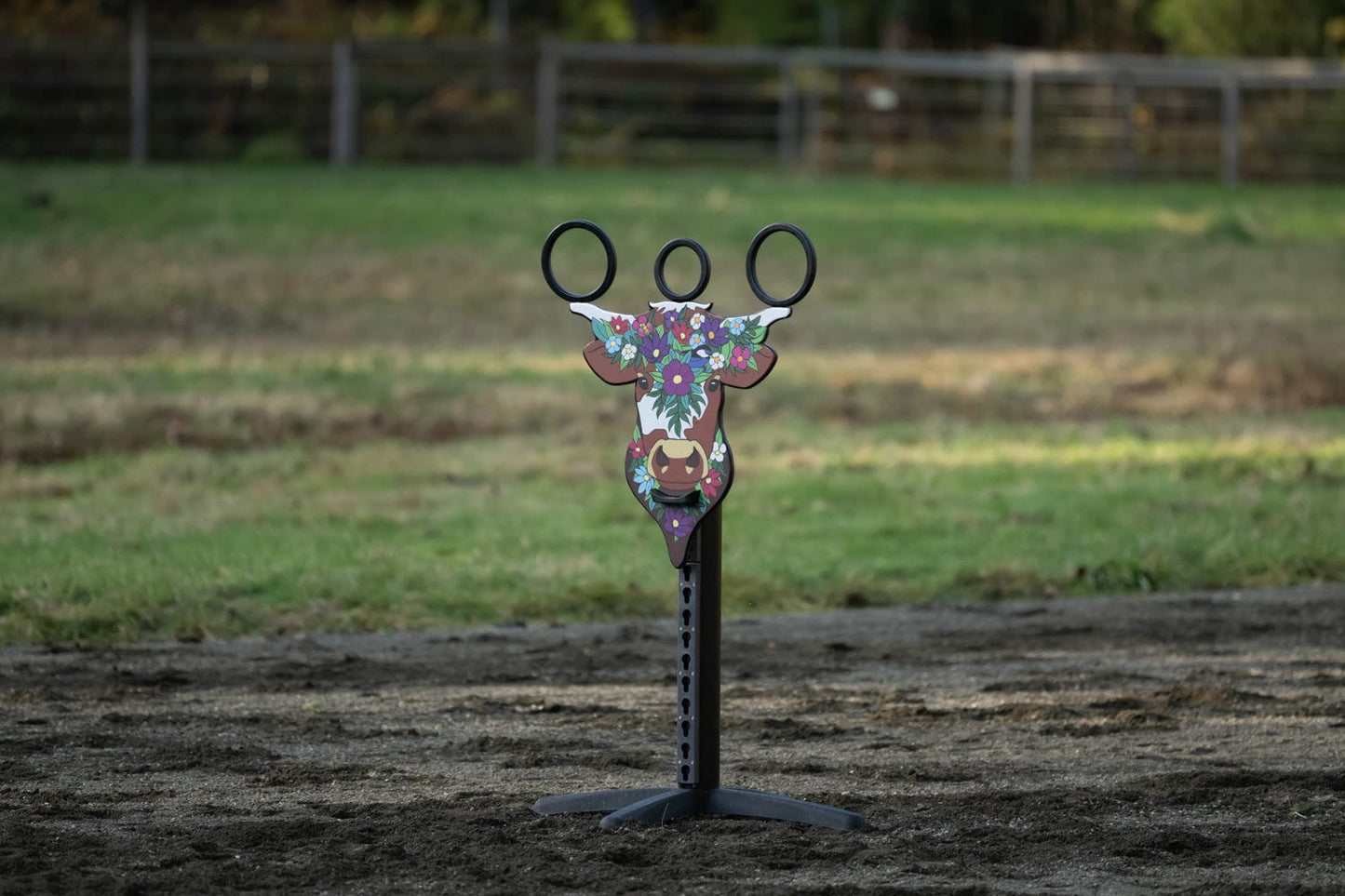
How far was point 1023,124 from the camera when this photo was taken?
3462cm

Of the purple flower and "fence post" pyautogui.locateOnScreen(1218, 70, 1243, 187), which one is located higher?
"fence post" pyautogui.locateOnScreen(1218, 70, 1243, 187)

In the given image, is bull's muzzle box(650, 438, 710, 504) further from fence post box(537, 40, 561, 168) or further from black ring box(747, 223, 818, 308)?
fence post box(537, 40, 561, 168)

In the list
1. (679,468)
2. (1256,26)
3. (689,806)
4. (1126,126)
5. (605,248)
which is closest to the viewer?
(679,468)

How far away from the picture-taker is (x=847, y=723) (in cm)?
782

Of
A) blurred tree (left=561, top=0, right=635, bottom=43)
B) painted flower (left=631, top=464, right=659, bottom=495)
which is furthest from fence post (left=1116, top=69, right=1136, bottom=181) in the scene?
painted flower (left=631, top=464, right=659, bottom=495)

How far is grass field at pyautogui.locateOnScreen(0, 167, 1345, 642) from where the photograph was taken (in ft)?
36.0

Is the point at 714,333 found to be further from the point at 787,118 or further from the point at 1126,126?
the point at 1126,126

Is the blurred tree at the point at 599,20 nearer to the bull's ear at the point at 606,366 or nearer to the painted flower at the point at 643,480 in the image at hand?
the bull's ear at the point at 606,366

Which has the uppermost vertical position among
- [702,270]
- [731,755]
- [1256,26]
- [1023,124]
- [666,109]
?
[1256,26]

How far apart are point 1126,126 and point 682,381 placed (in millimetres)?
30379

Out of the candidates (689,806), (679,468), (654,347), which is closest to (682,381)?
(654,347)

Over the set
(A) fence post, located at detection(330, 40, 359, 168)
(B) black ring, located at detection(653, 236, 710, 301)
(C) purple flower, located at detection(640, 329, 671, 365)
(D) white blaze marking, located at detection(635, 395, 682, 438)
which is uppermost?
(A) fence post, located at detection(330, 40, 359, 168)

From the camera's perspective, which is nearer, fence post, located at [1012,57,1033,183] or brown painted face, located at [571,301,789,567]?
brown painted face, located at [571,301,789,567]

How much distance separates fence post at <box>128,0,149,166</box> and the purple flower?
26443 mm
